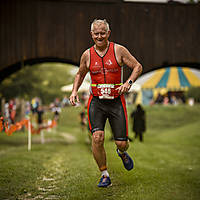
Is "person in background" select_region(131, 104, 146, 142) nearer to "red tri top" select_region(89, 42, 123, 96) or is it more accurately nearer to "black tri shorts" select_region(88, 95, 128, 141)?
"black tri shorts" select_region(88, 95, 128, 141)

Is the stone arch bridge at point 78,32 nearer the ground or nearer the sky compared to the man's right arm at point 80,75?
nearer the sky

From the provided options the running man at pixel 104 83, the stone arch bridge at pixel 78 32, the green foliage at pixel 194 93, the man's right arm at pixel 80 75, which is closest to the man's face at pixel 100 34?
the running man at pixel 104 83

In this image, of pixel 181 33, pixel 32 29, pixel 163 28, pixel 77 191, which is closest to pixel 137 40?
pixel 163 28

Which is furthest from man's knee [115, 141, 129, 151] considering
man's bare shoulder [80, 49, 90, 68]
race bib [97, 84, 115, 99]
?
man's bare shoulder [80, 49, 90, 68]

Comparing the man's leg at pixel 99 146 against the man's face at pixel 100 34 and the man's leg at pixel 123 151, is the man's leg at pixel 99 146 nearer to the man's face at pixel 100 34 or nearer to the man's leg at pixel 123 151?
the man's leg at pixel 123 151

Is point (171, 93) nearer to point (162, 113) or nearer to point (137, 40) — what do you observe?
point (162, 113)

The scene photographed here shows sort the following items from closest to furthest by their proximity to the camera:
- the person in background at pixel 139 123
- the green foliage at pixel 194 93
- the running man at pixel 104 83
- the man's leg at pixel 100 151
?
the running man at pixel 104 83
the man's leg at pixel 100 151
the person in background at pixel 139 123
the green foliage at pixel 194 93

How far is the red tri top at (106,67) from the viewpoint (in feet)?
13.2

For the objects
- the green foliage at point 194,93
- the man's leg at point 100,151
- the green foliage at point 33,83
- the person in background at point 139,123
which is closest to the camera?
the man's leg at point 100,151

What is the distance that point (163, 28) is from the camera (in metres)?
8.95

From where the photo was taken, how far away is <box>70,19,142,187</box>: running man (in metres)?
4.00

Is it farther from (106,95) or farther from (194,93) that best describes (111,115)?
(194,93)

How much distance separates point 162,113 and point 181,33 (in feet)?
43.7

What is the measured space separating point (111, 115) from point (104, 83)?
445mm
